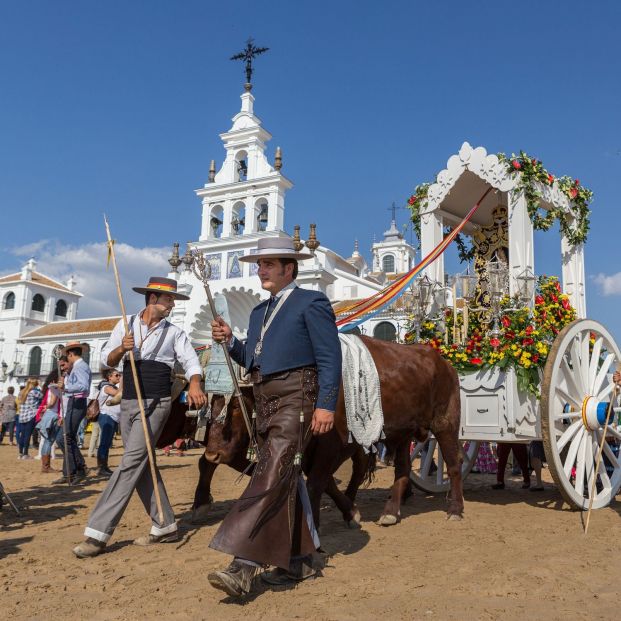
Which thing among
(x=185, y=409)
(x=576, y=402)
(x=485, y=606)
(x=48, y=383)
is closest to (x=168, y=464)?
(x=48, y=383)

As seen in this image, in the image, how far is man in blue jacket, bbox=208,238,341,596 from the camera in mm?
2986

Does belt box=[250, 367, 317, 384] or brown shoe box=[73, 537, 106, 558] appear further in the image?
brown shoe box=[73, 537, 106, 558]

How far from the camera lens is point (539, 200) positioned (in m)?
6.88

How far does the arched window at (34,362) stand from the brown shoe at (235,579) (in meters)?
44.6

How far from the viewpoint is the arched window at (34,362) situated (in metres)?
43.2

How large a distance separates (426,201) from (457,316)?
1.86 m

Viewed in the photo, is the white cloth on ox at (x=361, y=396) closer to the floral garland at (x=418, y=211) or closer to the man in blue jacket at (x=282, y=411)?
the man in blue jacket at (x=282, y=411)

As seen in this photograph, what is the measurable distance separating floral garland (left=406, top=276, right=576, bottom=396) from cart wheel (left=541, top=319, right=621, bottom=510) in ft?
0.95

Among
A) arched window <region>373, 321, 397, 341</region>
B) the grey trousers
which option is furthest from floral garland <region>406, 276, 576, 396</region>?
arched window <region>373, 321, 397, 341</region>

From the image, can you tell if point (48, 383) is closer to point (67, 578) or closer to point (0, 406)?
point (67, 578)

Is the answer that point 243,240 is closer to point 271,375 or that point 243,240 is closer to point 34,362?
point 34,362

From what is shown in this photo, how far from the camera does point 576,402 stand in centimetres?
553

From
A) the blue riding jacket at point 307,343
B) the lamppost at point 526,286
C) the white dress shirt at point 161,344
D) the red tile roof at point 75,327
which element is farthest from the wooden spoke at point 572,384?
the red tile roof at point 75,327

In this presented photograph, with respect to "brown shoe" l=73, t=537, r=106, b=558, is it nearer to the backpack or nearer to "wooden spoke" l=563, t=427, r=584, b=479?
"wooden spoke" l=563, t=427, r=584, b=479
